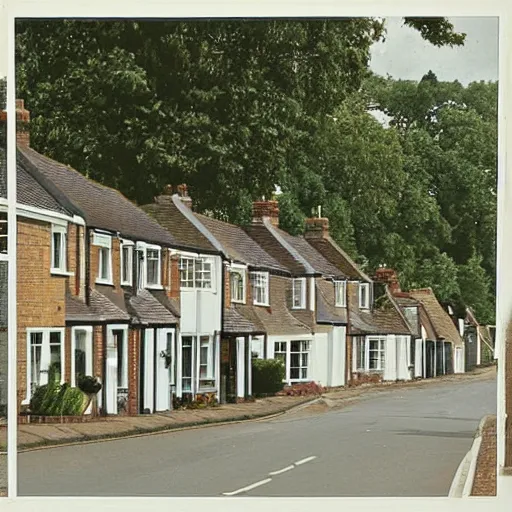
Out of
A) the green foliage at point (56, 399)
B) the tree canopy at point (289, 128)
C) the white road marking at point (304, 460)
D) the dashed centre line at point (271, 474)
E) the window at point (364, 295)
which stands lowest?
the dashed centre line at point (271, 474)

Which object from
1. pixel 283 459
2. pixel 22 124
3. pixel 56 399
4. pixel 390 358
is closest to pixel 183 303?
pixel 56 399

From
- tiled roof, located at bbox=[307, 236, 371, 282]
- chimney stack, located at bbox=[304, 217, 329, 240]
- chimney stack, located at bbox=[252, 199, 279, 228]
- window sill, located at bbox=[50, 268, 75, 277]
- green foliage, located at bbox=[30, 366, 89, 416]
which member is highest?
chimney stack, located at bbox=[252, 199, 279, 228]

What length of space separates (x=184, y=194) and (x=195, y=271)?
0.54 m

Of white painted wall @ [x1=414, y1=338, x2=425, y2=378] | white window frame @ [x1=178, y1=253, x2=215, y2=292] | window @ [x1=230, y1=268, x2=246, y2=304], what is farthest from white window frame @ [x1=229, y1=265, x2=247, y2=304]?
white painted wall @ [x1=414, y1=338, x2=425, y2=378]

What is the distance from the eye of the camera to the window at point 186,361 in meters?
9.98

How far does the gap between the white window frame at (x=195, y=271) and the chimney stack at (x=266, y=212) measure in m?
0.43

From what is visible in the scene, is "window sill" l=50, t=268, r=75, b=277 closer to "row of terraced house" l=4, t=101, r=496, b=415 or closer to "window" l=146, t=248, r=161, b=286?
"row of terraced house" l=4, t=101, r=496, b=415

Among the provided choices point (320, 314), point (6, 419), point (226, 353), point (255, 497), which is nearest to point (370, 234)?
point (320, 314)

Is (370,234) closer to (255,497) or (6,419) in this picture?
(255,497)

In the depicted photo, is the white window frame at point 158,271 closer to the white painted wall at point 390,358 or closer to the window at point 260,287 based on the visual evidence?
the window at point 260,287

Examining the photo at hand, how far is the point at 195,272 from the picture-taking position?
10.1 meters

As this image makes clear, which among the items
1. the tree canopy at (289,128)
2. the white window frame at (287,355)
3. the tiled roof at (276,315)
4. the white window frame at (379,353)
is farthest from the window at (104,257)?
the white window frame at (379,353)

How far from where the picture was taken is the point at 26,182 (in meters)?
9.83

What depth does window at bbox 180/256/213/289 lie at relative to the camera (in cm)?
1008
